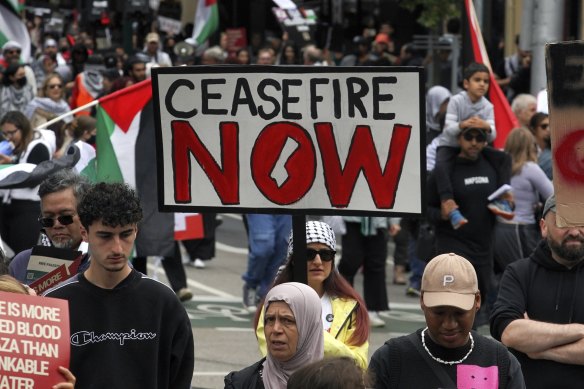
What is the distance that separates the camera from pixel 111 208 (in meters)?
5.74

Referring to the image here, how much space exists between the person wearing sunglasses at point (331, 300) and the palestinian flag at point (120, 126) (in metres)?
3.69

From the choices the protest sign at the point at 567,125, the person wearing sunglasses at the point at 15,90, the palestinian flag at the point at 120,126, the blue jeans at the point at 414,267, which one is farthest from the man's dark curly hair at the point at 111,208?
the person wearing sunglasses at the point at 15,90

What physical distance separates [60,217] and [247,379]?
1.74 metres

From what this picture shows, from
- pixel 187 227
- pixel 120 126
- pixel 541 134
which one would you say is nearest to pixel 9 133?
pixel 120 126

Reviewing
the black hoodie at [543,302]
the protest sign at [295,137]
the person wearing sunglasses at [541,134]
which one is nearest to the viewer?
the protest sign at [295,137]

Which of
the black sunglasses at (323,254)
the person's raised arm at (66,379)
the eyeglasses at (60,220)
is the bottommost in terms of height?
the black sunglasses at (323,254)

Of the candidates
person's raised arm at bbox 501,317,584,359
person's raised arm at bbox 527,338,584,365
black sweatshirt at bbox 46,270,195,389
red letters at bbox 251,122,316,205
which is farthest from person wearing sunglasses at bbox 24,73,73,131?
black sweatshirt at bbox 46,270,195,389

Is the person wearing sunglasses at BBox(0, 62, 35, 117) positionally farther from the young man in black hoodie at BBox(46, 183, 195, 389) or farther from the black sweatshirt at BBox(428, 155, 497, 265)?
the young man in black hoodie at BBox(46, 183, 195, 389)

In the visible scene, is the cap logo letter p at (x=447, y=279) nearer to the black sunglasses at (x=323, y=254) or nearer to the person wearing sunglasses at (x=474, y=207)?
the black sunglasses at (x=323, y=254)

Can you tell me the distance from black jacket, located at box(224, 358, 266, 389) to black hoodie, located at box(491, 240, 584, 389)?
53.8 inches

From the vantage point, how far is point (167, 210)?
662cm

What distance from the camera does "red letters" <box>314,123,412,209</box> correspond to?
6.30 meters

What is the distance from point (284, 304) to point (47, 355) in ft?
3.01

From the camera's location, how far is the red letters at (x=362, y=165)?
6305mm
